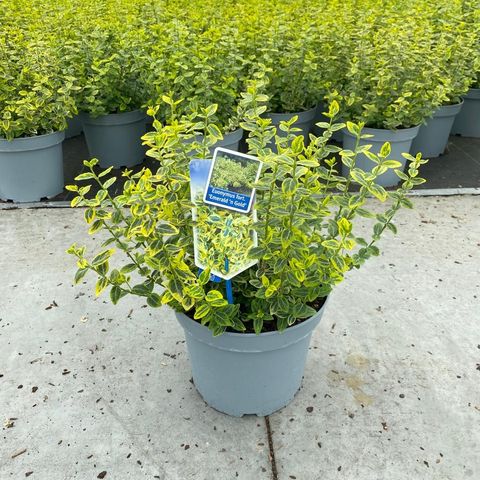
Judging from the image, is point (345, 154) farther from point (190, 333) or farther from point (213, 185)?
point (190, 333)

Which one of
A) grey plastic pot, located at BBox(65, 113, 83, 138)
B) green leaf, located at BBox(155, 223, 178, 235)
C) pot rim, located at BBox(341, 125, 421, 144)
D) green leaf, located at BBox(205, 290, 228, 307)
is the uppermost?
green leaf, located at BBox(155, 223, 178, 235)

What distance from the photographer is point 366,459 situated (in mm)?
1832

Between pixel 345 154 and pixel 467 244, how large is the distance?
70.8 inches

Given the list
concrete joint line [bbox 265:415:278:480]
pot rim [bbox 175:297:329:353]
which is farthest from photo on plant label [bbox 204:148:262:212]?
concrete joint line [bbox 265:415:278:480]

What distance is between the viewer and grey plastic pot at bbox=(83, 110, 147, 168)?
12.4 ft

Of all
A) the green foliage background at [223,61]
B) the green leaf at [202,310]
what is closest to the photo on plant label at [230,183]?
the green leaf at [202,310]

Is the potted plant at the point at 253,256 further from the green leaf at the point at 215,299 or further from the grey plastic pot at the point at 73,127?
the grey plastic pot at the point at 73,127

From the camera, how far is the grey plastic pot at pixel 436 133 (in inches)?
160

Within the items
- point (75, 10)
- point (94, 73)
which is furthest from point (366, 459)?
point (75, 10)

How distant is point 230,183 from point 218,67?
7.11 feet

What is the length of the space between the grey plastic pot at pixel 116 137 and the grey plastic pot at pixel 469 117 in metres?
2.94

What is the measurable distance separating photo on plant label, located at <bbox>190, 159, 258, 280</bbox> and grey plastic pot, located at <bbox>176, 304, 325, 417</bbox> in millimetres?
295

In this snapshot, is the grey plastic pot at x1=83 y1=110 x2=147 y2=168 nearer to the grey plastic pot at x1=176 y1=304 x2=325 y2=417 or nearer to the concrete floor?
the concrete floor

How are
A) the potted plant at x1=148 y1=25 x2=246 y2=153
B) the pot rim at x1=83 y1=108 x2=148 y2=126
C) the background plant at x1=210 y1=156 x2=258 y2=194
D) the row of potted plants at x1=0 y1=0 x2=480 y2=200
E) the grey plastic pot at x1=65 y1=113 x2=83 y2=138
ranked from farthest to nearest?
the grey plastic pot at x1=65 y1=113 x2=83 y2=138 → the pot rim at x1=83 y1=108 x2=148 y2=126 → the row of potted plants at x1=0 y1=0 x2=480 y2=200 → the potted plant at x1=148 y1=25 x2=246 y2=153 → the background plant at x1=210 y1=156 x2=258 y2=194
